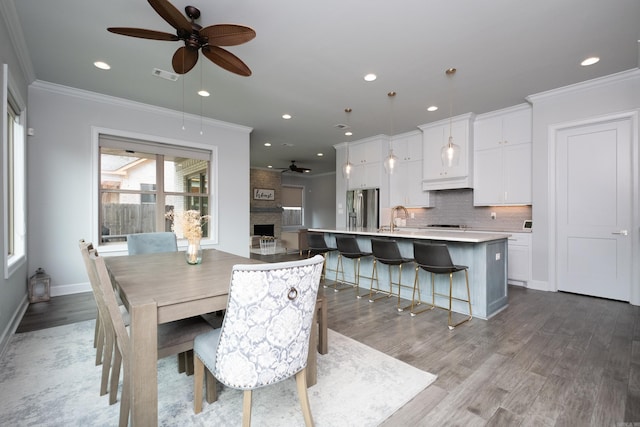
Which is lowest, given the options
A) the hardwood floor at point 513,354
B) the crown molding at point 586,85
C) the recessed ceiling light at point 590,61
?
the hardwood floor at point 513,354

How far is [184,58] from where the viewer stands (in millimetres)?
2428

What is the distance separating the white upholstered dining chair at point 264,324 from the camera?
1.15 meters

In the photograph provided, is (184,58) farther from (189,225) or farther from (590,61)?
(590,61)

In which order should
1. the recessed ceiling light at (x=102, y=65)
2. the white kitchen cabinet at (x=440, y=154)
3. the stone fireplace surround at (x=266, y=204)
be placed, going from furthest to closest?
the stone fireplace surround at (x=266, y=204), the white kitchen cabinet at (x=440, y=154), the recessed ceiling light at (x=102, y=65)

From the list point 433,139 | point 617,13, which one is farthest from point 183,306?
point 433,139

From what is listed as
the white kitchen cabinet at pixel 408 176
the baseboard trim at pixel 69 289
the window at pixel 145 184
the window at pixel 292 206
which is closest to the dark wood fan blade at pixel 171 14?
the window at pixel 145 184

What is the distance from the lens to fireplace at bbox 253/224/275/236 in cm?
1055

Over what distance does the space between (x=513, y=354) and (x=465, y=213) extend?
365cm

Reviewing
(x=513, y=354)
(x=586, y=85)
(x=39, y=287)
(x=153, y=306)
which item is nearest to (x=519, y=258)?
(x=586, y=85)

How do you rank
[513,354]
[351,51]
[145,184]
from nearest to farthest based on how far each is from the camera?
1. [513,354]
2. [351,51]
3. [145,184]

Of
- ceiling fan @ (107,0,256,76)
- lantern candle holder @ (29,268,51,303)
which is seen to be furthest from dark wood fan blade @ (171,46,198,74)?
lantern candle holder @ (29,268,51,303)

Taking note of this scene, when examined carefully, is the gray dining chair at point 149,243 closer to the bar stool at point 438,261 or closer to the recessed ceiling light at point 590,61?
the bar stool at point 438,261

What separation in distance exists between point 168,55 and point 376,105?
293cm

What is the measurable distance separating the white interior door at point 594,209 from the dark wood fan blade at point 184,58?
4803mm
